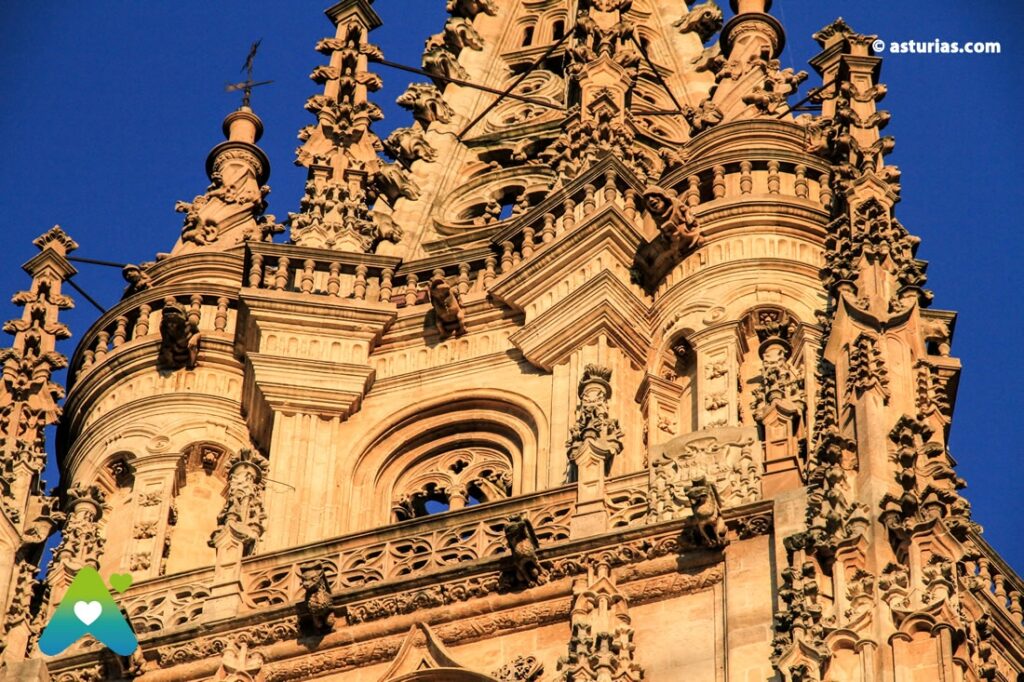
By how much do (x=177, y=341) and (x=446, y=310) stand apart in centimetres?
322

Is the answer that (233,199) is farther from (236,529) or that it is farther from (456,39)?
(236,529)

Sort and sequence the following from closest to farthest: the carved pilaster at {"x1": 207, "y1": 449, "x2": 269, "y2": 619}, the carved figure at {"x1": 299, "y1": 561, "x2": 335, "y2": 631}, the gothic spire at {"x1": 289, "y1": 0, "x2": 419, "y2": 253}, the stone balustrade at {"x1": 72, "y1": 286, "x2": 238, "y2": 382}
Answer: the carved figure at {"x1": 299, "y1": 561, "x2": 335, "y2": 631}, the carved pilaster at {"x1": 207, "y1": 449, "x2": 269, "y2": 619}, the stone balustrade at {"x1": 72, "y1": 286, "x2": 238, "y2": 382}, the gothic spire at {"x1": 289, "y1": 0, "x2": 419, "y2": 253}

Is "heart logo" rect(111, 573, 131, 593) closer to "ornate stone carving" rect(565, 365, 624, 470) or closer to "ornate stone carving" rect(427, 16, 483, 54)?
"ornate stone carving" rect(565, 365, 624, 470)

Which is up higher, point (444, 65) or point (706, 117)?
point (444, 65)

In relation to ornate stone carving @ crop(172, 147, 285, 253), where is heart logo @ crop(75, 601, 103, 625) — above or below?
below

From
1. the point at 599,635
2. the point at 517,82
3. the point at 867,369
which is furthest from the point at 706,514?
the point at 517,82

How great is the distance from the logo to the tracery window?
436 cm

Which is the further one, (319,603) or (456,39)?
(456,39)

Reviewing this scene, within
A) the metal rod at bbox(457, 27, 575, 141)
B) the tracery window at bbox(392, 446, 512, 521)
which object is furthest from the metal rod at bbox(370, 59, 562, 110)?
the tracery window at bbox(392, 446, 512, 521)

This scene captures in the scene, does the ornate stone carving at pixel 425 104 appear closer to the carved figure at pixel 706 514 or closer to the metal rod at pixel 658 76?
the metal rod at pixel 658 76

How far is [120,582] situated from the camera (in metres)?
37.9

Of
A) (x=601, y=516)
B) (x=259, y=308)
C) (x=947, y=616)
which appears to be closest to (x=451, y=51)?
(x=259, y=308)

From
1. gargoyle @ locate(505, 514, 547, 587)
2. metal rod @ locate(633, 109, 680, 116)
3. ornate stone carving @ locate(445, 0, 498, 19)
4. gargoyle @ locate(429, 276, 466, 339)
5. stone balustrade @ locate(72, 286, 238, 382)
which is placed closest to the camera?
gargoyle @ locate(505, 514, 547, 587)

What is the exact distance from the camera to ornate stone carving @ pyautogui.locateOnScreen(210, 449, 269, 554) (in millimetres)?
37281
